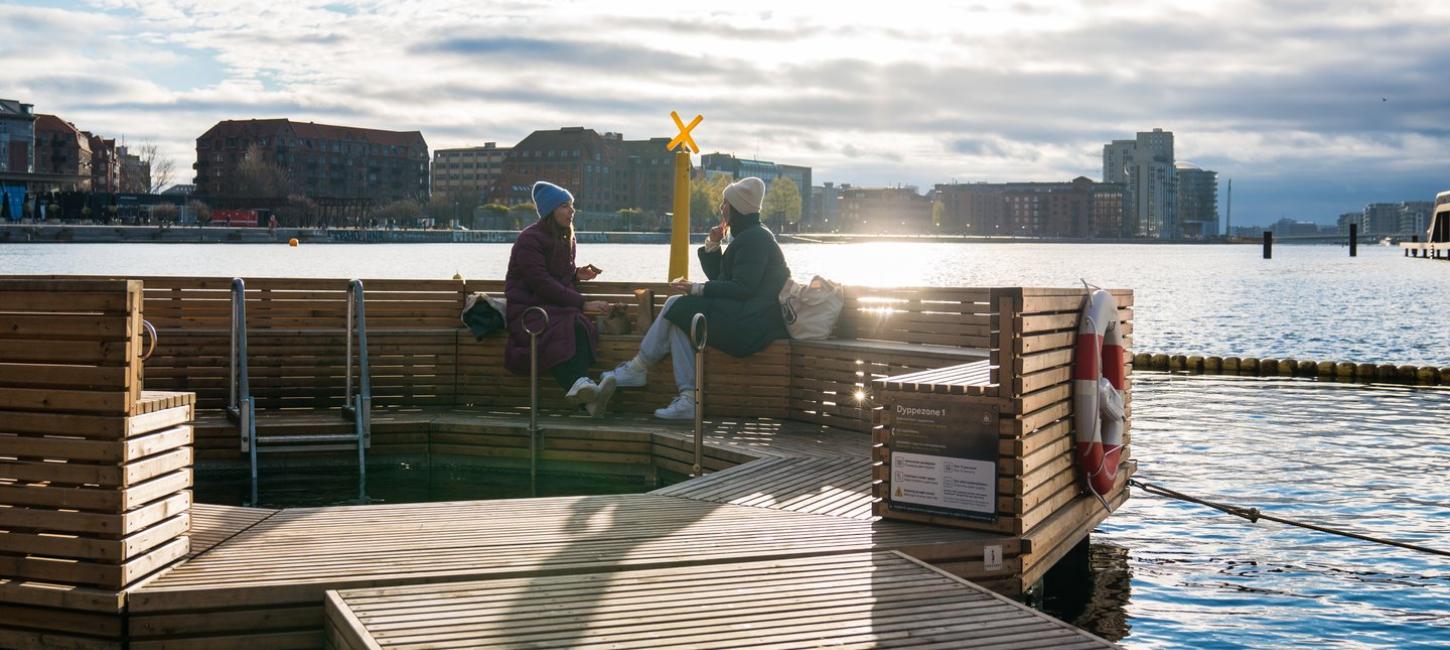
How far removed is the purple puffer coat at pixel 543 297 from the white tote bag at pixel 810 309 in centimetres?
173

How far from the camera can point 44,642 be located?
20.4 ft

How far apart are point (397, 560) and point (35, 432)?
1706 millimetres

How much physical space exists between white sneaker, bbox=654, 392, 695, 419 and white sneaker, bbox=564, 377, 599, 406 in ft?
1.86

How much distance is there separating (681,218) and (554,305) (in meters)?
3.43

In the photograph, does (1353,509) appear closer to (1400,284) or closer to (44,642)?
(44,642)

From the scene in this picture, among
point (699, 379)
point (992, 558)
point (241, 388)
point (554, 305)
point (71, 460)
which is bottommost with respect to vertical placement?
point (992, 558)

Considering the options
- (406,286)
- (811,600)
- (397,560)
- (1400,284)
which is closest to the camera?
(811,600)

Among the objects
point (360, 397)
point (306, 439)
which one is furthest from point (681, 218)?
point (306, 439)

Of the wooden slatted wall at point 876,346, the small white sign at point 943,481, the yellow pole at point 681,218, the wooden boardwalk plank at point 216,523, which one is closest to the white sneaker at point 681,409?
the wooden slatted wall at point 876,346

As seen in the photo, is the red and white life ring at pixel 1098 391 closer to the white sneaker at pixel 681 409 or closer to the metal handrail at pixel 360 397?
the white sneaker at pixel 681 409

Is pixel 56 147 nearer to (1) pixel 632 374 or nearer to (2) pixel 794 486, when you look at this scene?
(1) pixel 632 374

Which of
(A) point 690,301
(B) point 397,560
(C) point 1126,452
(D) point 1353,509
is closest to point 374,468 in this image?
(A) point 690,301

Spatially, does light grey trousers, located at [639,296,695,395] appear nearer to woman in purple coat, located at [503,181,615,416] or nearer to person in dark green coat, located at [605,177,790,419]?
person in dark green coat, located at [605,177,790,419]

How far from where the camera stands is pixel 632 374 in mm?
11961
